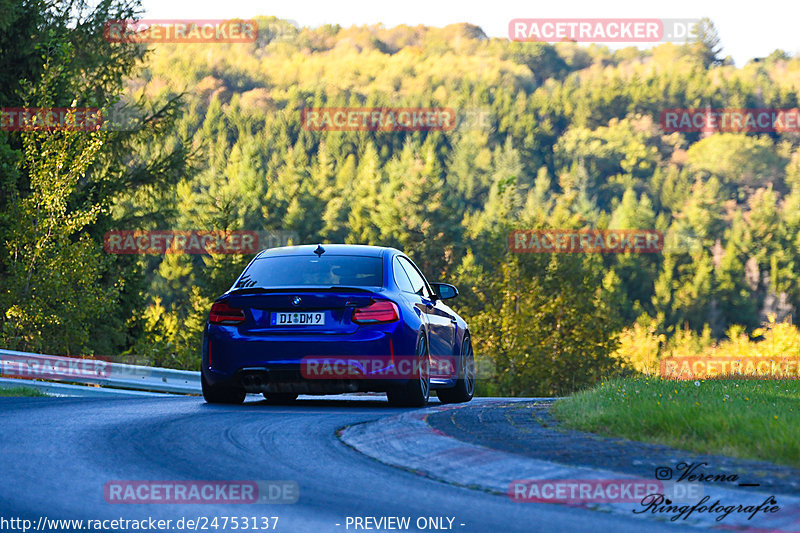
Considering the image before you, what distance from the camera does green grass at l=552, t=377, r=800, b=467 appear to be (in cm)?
643

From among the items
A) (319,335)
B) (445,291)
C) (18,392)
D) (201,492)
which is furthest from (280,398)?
(201,492)

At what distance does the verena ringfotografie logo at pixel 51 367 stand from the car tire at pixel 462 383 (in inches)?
194

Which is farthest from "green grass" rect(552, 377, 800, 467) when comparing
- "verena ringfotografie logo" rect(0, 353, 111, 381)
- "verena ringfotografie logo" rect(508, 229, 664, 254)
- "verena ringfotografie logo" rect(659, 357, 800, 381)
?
"verena ringfotografie logo" rect(508, 229, 664, 254)

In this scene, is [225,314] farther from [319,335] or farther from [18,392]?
[18,392]

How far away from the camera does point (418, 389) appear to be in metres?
10.7

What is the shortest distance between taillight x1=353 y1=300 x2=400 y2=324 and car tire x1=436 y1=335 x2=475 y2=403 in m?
2.58

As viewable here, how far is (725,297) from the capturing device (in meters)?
122

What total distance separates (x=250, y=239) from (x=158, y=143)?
3631 centimetres

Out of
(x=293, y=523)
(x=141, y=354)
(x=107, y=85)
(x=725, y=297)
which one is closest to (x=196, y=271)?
(x=107, y=85)

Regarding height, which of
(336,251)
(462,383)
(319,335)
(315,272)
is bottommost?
(462,383)

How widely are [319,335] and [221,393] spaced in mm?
1466

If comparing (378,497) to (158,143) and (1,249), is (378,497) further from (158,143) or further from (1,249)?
(158,143)

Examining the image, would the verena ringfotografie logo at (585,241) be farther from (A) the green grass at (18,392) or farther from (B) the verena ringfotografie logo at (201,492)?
(B) the verena ringfotografie logo at (201,492)

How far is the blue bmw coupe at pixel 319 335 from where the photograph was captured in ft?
33.6
